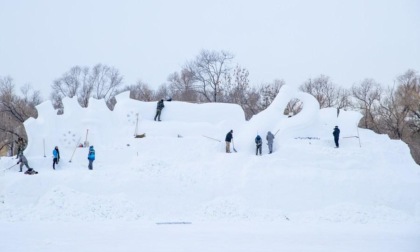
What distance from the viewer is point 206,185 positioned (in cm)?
1938

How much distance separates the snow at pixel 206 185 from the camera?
13.1m

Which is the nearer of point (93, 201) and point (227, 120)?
point (93, 201)

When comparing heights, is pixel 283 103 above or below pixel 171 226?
above

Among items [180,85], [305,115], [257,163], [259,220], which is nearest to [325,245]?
[259,220]

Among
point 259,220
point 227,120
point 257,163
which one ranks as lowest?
point 259,220

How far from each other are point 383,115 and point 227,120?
80.8 feet

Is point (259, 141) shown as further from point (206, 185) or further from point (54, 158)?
point (54, 158)

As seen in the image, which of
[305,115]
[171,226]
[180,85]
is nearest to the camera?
[171,226]

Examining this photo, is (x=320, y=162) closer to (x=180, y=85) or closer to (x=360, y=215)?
(x=360, y=215)

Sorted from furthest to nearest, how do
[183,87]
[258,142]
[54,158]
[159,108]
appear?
[183,87]
[159,108]
[258,142]
[54,158]

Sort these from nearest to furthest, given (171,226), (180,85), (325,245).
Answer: (325,245), (171,226), (180,85)

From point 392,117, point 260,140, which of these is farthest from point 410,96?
point 260,140

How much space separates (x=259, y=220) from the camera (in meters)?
17.0

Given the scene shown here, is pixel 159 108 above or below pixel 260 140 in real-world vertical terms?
above
